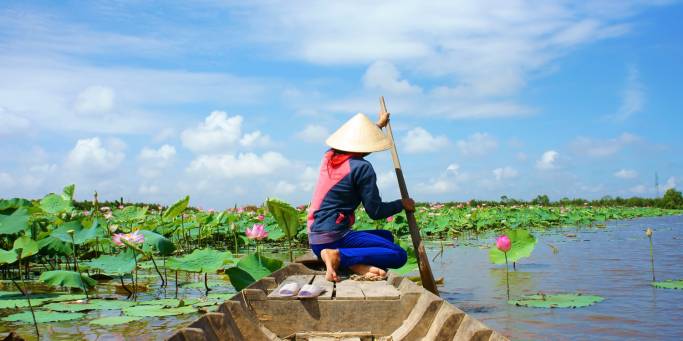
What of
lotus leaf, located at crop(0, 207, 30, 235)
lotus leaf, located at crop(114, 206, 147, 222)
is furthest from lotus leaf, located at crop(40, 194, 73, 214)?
lotus leaf, located at crop(0, 207, 30, 235)

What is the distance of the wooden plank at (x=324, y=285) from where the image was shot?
3.06 metres

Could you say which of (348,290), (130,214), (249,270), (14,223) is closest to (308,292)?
(348,290)

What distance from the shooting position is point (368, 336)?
287 centimetres

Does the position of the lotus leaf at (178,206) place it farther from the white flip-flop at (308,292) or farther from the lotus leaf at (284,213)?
the white flip-flop at (308,292)

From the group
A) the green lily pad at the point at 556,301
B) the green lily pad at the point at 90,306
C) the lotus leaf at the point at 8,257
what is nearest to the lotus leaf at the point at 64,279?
the green lily pad at the point at 90,306

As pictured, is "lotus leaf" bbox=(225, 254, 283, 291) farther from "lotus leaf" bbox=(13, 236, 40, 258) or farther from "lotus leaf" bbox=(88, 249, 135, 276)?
"lotus leaf" bbox=(13, 236, 40, 258)

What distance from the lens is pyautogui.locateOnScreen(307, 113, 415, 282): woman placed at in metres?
3.79

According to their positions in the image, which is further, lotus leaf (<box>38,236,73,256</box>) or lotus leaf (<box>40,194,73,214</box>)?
lotus leaf (<box>40,194,73,214</box>)

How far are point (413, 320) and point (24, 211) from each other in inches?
138

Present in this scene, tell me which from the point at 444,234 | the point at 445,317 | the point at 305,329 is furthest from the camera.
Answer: the point at 444,234

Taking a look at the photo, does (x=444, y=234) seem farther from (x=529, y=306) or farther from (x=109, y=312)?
(x=109, y=312)

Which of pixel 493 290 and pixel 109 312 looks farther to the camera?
pixel 493 290

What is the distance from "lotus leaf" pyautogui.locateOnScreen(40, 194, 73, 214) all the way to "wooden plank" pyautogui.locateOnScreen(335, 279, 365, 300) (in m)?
3.76

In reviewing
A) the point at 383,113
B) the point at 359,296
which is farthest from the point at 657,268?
the point at 359,296
